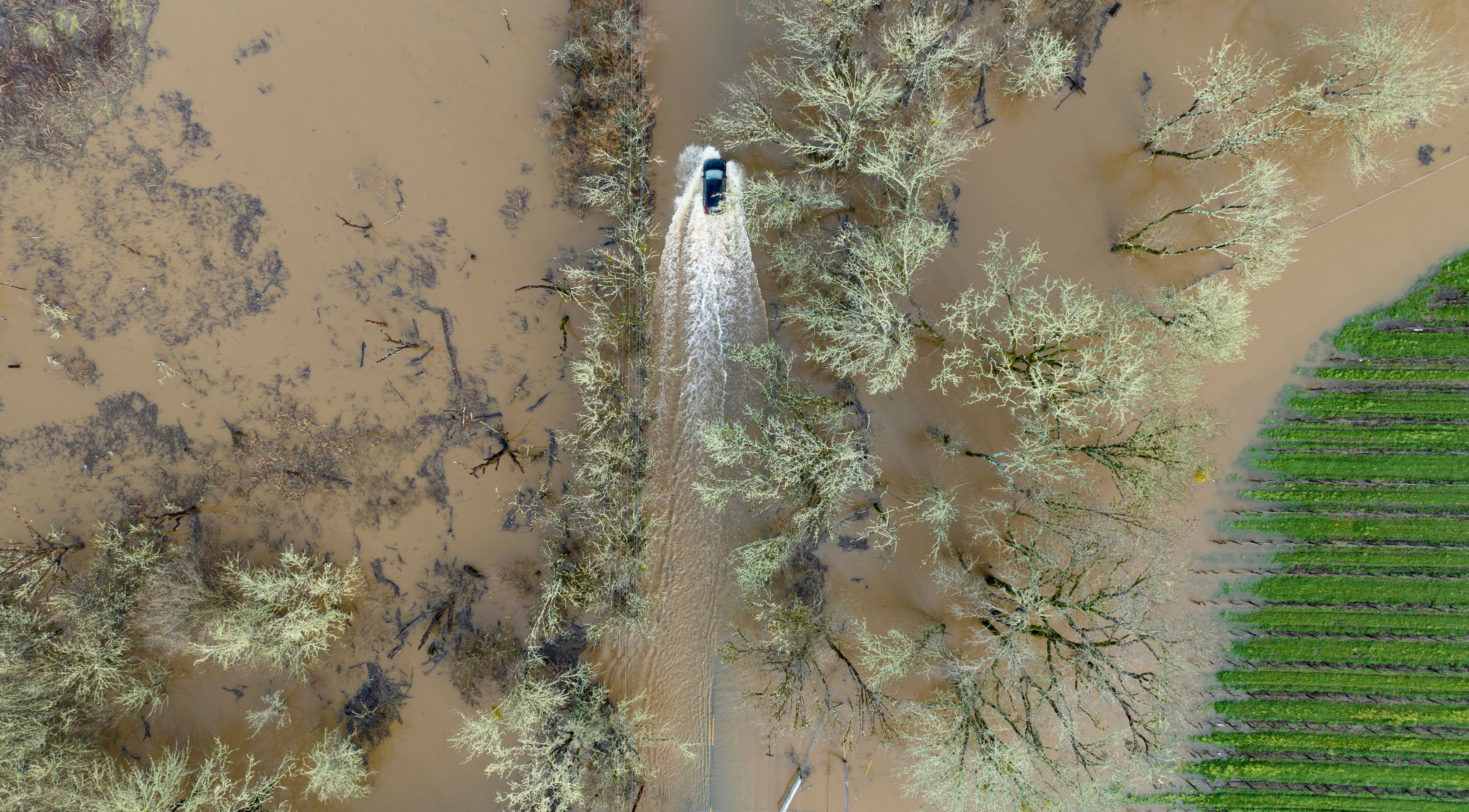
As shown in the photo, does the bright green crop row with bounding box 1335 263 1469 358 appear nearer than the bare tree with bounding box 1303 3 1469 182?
No

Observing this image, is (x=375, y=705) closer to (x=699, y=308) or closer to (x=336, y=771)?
(x=336, y=771)

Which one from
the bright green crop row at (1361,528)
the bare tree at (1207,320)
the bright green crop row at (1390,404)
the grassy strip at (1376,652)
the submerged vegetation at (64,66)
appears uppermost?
the submerged vegetation at (64,66)

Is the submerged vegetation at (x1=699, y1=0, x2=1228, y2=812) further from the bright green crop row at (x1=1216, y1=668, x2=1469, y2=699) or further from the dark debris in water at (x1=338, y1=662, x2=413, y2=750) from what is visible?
the dark debris in water at (x1=338, y1=662, x2=413, y2=750)

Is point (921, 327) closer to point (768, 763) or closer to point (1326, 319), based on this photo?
point (1326, 319)

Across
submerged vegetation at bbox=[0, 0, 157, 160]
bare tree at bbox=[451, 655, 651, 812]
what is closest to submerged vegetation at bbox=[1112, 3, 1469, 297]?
bare tree at bbox=[451, 655, 651, 812]

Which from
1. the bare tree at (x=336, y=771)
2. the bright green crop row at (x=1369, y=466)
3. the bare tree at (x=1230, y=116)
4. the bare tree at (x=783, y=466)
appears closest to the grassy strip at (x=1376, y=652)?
the bright green crop row at (x=1369, y=466)

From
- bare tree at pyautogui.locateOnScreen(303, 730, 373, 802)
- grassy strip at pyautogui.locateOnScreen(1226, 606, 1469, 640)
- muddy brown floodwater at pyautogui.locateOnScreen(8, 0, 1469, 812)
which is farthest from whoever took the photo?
grassy strip at pyautogui.locateOnScreen(1226, 606, 1469, 640)

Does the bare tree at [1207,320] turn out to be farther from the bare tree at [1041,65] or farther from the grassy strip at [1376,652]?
the grassy strip at [1376,652]
